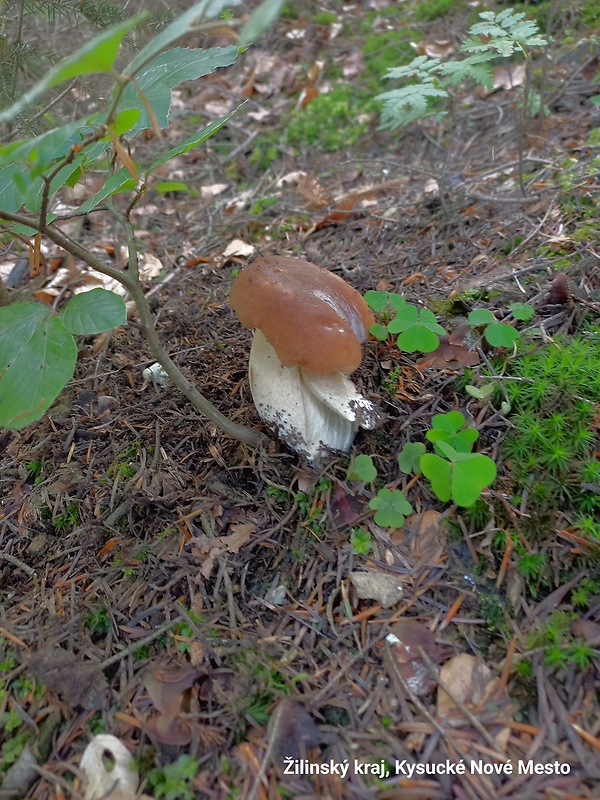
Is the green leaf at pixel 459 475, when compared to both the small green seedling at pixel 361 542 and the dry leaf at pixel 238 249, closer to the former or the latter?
the small green seedling at pixel 361 542

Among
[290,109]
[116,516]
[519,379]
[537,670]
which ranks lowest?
[537,670]

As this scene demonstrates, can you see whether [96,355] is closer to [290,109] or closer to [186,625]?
[186,625]

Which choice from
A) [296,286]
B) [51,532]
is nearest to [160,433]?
[51,532]

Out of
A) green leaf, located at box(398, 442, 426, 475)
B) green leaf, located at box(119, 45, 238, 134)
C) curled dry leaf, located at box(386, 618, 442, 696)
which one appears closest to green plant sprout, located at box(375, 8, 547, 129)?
green leaf, located at box(119, 45, 238, 134)

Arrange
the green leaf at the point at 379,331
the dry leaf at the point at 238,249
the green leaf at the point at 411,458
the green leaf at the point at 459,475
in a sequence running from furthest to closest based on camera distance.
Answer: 1. the dry leaf at the point at 238,249
2. the green leaf at the point at 379,331
3. the green leaf at the point at 411,458
4. the green leaf at the point at 459,475

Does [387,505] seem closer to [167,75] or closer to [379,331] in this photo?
[379,331]

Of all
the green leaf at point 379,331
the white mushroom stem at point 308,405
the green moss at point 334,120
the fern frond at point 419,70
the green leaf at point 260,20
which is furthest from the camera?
the green moss at point 334,120

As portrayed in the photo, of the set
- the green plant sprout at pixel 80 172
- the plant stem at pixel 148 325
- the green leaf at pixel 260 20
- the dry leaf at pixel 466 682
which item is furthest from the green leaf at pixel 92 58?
the dry leaf at pixel 466 682
